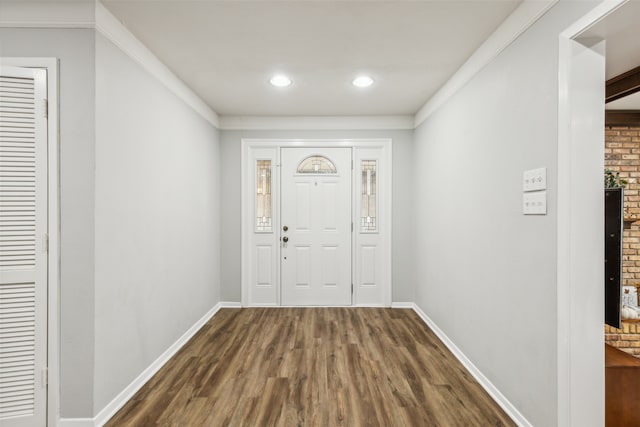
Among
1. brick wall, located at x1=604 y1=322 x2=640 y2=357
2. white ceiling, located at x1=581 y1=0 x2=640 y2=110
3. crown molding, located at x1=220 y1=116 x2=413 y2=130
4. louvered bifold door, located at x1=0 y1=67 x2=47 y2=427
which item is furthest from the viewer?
crown molding, located at x1=220 y1=116 x2=413 y2=130

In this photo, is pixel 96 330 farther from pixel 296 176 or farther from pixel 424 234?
pixel 424 234

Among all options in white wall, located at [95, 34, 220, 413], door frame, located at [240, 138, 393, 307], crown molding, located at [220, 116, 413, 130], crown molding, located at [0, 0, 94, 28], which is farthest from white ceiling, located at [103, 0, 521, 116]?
door frame, located at [240, 138, 393, 307]

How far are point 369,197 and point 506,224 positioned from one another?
2.34 meters

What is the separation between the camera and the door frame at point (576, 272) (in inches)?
61.7

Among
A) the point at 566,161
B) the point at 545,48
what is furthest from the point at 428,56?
the point at 566,161

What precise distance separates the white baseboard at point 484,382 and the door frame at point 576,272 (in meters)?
0.42

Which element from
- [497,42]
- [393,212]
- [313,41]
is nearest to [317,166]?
[393,212]

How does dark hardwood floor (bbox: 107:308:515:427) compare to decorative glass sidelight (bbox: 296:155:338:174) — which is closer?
dark hardwood floor (bbox: 107:308:515:427)

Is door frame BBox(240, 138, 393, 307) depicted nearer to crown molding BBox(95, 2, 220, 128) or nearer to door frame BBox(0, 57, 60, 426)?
crown molding BBox(95, 2, 220, 128)

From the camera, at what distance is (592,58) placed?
1573 millimetres

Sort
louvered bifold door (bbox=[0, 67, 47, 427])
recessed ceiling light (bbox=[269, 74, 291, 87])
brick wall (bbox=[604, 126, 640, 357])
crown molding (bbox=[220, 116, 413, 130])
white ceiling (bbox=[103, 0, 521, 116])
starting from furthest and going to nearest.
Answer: crown molding (bbox=[220, 116, 413, 130]), brick wall (bbox=[604, 126, 640, 357]), recessed ceiling light (bbox=[269, 74, 291, 87]), white ceiling (bbox=[103, 0, 521, 116]), louvered bifold door (bbox=[0, 67, 47, 427])

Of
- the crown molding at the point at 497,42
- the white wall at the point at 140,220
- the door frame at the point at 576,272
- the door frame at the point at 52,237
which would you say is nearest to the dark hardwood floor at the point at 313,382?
the white wall at the point at 140,220

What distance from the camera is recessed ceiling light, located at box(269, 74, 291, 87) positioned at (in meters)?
2.95

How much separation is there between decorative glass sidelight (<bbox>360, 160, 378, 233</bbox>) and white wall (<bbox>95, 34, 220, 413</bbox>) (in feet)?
6.83
